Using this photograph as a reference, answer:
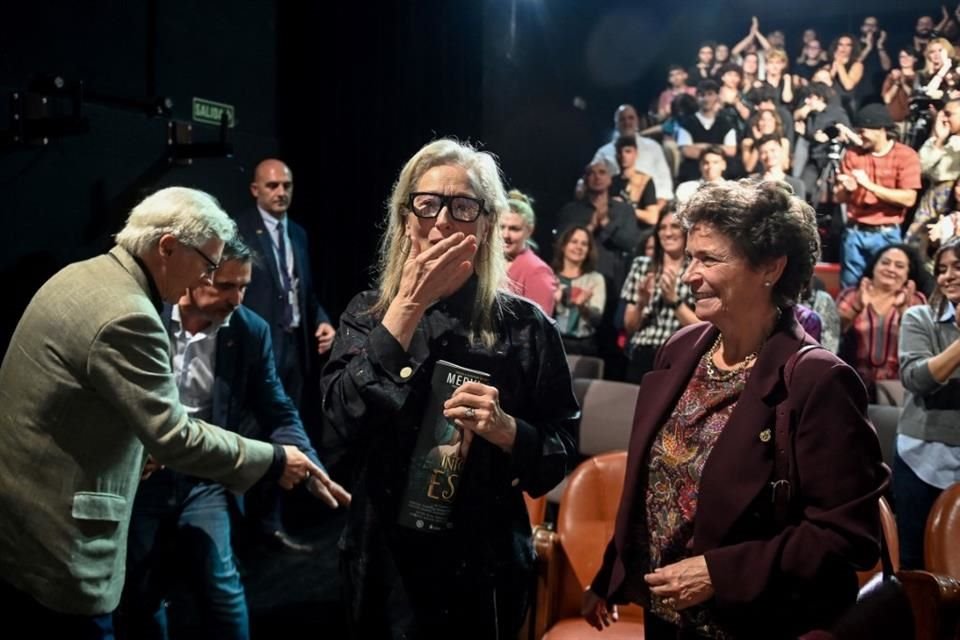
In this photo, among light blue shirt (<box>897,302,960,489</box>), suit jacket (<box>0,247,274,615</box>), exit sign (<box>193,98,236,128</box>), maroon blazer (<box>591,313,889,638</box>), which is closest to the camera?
maroon blazer (<box>591,313,889,638</box>)

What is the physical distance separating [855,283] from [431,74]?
2.45 metres

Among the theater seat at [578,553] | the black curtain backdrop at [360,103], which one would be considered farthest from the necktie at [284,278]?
the theater seat at [578,553]

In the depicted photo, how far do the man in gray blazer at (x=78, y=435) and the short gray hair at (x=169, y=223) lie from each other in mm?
73

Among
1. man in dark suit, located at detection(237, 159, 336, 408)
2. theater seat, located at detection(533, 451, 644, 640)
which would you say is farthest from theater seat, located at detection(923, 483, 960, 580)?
man in dark suit, located at detection(237, 159, 336, 408)

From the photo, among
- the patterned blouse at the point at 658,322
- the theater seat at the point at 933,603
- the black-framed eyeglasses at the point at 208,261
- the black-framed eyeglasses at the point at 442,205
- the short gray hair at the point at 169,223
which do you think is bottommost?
the theater seat at the point at 933,603

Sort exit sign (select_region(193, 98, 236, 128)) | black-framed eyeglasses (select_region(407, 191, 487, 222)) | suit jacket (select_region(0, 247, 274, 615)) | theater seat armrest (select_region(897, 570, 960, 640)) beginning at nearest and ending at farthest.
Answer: black-framed eyeglasses (select_region(407, 191, 487, 222)), suit jacket (select_region(0, 247, 274, 615)), theater seat armrest (select_region(897, 570, 960, 640)), exit sign (select_region(193, 98, 236, 128))

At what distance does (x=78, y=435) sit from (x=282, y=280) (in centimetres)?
272

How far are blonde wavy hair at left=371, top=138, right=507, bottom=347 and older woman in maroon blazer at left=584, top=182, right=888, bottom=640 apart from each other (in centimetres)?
35

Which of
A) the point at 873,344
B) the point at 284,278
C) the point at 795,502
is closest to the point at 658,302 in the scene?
the point at 873,344

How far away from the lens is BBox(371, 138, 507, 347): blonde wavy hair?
4.99 feet

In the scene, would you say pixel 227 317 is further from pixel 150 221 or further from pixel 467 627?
pixel 467 627

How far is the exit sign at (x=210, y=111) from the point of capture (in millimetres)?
4191

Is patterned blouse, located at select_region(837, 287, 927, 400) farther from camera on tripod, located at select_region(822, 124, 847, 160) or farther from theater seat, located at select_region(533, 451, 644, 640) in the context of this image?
theater seat, located at select_region(533, 451, 644, 640)

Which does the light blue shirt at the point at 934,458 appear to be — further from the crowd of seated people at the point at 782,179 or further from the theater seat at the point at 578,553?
the theater seat at the point at 578,553
